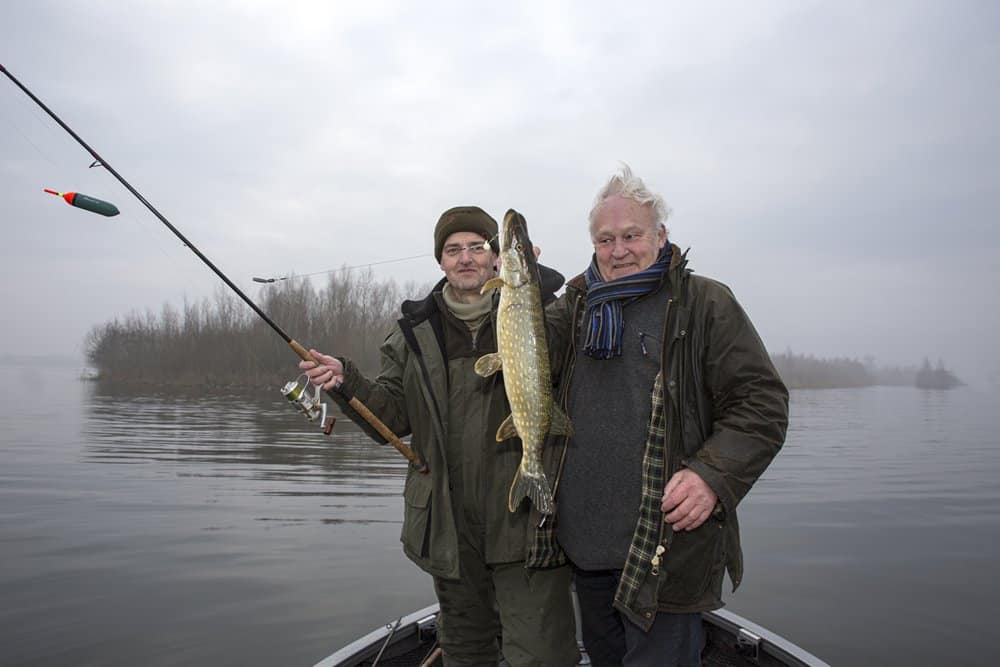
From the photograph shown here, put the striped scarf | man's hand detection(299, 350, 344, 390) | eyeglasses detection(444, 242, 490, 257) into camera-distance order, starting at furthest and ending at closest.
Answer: eyeglasses detection(444, 242, 490, 257)
man's hand detection(299, 350, 344, 390)
the striped scarf

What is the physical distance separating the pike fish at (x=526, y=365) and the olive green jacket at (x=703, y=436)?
47 cm

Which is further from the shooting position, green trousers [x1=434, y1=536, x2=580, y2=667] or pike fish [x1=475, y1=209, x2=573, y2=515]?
green trousers [x1=434, y1=536, x2=580, y2=667]

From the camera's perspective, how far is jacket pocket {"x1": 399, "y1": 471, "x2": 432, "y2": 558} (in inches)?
126

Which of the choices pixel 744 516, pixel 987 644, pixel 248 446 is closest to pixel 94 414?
pixel 248 446

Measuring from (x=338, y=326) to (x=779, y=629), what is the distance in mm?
47458

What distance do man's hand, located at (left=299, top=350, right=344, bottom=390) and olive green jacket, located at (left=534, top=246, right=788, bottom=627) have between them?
178 centimetres

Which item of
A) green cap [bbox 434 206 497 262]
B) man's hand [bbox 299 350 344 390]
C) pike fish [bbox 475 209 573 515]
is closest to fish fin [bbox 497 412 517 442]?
pike fish [bbox 475 209 573 515]

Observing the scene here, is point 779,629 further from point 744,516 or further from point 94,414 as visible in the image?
point 94,414

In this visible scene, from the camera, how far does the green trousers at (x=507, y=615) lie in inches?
118

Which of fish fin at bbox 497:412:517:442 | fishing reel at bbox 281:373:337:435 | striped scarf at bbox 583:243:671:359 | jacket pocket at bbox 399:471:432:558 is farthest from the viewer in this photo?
fishing reel at bbox 281:373:337:435

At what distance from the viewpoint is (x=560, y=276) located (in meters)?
3.38

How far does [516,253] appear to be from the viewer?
2.86 meters

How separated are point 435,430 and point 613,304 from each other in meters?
1.22

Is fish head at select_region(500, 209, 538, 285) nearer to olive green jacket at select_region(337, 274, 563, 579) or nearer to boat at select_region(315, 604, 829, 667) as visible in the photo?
olive green jacket at select_region(337, 274, 563, 579)
